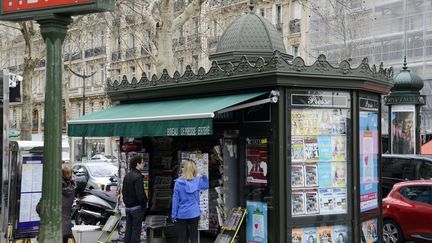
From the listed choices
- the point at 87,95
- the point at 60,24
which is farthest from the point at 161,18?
the point at 87,95

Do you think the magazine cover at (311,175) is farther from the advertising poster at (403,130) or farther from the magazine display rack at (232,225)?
the advertising poster at (403,130)

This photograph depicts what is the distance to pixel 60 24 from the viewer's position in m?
5.77

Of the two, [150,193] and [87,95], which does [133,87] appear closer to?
[150,193]

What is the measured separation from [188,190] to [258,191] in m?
1.04

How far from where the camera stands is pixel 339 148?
9.30 m

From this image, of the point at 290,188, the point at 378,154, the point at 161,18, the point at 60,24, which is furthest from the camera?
the point at 161,18

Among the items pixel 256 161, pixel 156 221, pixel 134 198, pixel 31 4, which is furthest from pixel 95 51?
pixel 31 4

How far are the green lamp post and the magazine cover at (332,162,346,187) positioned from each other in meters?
14.5

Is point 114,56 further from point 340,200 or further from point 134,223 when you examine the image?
point 340,200

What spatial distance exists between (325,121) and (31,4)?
4853mm

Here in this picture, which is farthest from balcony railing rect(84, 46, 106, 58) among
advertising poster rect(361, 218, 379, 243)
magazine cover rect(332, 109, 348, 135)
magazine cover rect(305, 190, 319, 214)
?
magazine cover rect(305, 190, 319, 214)

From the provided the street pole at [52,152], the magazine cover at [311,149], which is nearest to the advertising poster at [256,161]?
the magazine cover at [311,149]

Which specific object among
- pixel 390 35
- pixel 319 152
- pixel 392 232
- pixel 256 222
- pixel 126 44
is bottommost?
pixel 392 232

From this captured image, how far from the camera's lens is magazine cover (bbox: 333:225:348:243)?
30.2 feet
